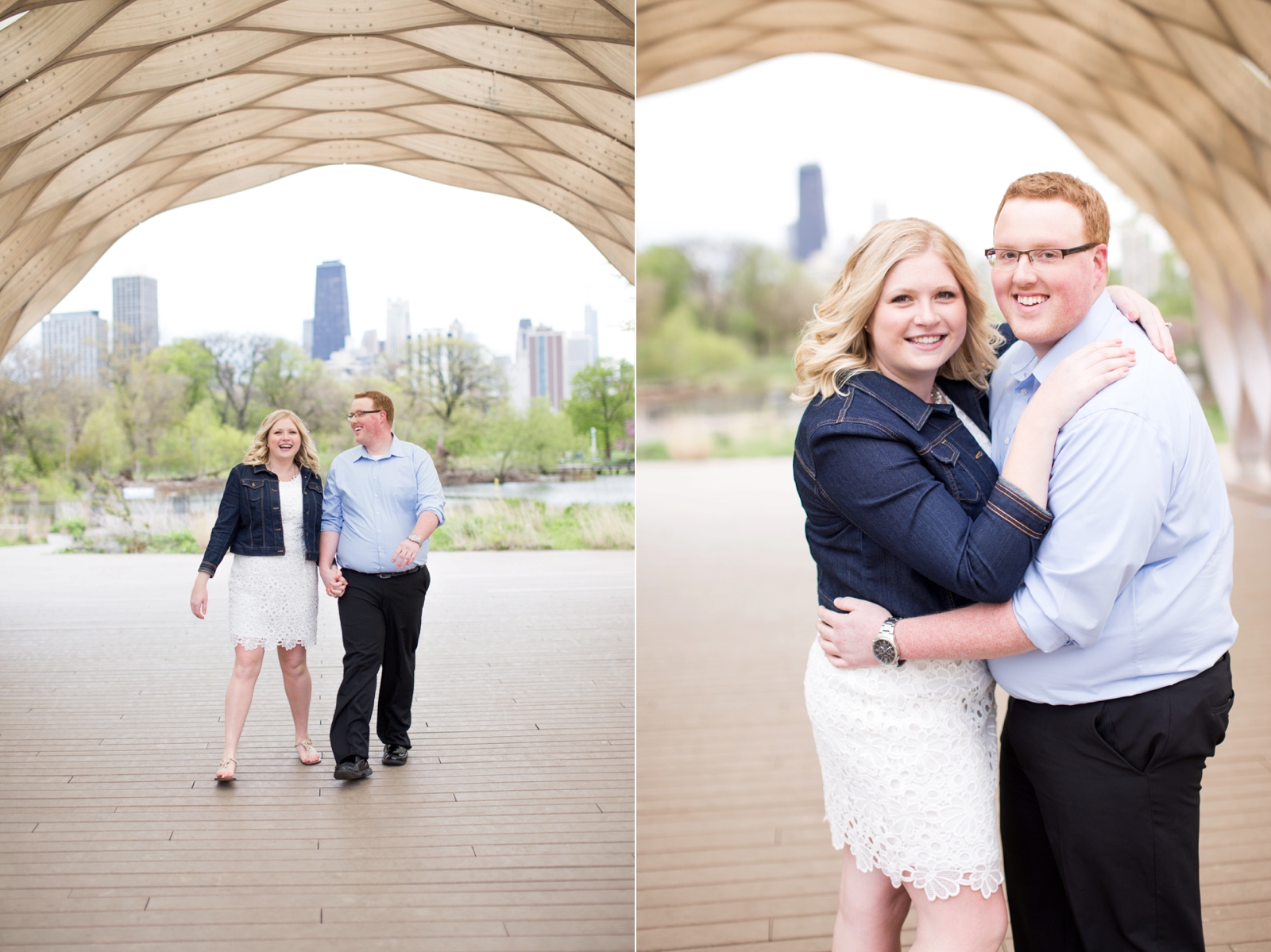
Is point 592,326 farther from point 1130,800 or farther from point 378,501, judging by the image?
point 1130,800

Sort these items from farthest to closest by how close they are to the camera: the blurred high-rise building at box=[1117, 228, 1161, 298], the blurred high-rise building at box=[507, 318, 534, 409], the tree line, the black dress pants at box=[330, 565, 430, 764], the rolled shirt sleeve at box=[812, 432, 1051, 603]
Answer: the blurred high-rise building at box=[1117, 228, 1161, 298]
the blurred high-rise building at box=[507, 318, 534, 409]
the black dress pants at box=[330, 565, 430, 764]
the tree line
the rolled shirt sleeve at box=[812, 432, 1051, 603]

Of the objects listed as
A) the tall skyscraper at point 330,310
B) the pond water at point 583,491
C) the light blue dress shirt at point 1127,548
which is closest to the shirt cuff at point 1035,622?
the light blue dress shirt at point 1127,548

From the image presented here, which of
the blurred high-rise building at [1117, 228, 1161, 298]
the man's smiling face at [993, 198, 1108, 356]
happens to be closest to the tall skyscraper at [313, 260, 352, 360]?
the man's smiling face at [993, 198, 1108, 356]

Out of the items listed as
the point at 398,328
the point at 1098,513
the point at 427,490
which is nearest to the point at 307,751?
the point at 427,490

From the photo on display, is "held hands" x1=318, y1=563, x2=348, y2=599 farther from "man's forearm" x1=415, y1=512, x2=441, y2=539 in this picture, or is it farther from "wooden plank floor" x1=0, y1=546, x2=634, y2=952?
"man's forearm" x1=415, y1=512, x2=441, y2=539

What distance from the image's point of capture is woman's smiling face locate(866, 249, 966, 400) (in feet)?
6.12

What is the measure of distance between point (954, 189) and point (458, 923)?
14000 mm

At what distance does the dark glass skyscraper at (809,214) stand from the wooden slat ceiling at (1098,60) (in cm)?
1330

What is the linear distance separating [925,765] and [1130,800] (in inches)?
15.6

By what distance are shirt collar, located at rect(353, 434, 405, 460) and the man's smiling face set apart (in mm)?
1663

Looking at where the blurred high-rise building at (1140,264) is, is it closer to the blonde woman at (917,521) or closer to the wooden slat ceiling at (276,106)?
the wooden slat ceiling at (276,106)

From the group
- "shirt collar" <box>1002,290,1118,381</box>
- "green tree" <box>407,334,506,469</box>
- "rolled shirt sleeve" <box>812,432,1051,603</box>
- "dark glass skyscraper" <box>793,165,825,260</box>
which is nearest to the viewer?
"rolled shirt sleeve" <box>812,432,1051,603</box>

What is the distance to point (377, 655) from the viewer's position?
281cm

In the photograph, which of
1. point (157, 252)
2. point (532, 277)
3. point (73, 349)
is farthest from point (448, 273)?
point (73, 349)
